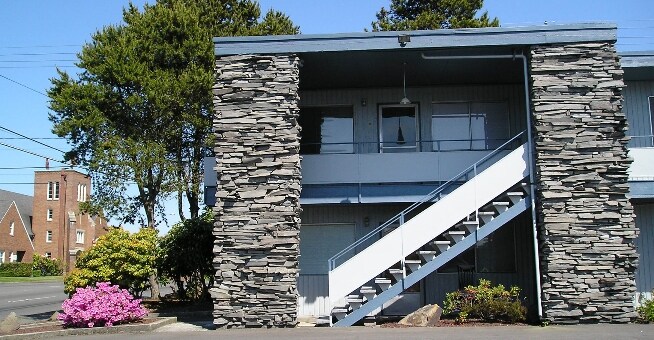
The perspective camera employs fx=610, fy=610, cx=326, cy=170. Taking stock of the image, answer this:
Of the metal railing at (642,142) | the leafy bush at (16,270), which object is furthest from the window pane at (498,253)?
the leafy bush at (16,270)

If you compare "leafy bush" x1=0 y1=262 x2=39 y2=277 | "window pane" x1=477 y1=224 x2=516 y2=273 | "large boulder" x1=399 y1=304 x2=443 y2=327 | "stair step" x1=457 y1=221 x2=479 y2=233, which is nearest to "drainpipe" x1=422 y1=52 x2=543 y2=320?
"stair step" x1=457 y1=221 x2=479 y2=233

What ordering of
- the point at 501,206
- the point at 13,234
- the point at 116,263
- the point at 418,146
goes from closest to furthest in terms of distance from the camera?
the point at 501,206, the point at 116,263, the point at 418,146, the point at 13,234

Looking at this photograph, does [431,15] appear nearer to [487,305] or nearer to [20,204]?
[487,305]

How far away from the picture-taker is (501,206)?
13875 millimetres

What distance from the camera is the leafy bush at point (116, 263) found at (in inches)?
650

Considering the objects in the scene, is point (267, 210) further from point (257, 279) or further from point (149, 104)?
point (149, 104)

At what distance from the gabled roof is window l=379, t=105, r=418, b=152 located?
51128mm

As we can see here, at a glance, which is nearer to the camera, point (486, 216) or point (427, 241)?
point (427, 241)

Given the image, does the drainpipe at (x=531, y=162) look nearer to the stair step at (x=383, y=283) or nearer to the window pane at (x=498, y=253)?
the window pane at (x=498, y=253)

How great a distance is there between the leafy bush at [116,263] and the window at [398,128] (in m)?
7.30

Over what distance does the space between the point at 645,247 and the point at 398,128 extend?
714cm

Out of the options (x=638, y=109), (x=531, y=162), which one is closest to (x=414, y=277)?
(x=531, y=162)

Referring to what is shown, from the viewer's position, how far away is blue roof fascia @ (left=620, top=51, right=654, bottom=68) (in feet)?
48.9

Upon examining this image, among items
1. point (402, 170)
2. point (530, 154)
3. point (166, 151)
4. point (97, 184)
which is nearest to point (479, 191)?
point (530, 154)
